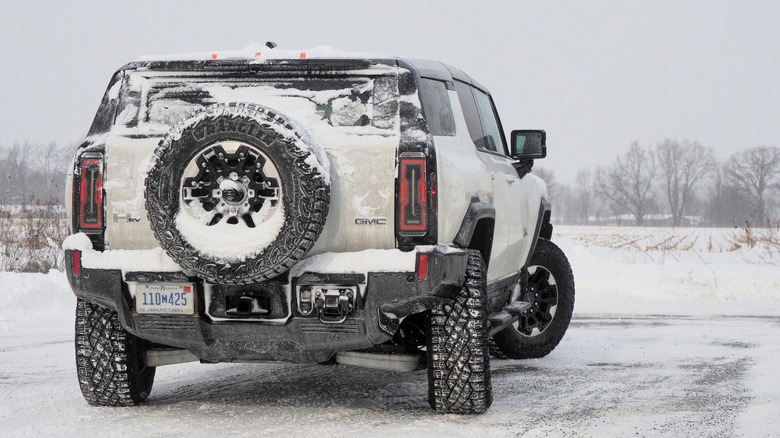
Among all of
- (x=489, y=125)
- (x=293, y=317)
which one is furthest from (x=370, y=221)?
(x=489, y=125)

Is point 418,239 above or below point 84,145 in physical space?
below

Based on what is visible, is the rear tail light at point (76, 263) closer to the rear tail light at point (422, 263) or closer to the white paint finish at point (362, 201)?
the white paint finish at point (362, 201)

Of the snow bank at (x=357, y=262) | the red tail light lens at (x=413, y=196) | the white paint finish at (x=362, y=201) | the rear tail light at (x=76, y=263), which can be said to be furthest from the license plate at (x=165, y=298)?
the red tail light lens at (x=413, y=196)

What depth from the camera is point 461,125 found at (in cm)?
501

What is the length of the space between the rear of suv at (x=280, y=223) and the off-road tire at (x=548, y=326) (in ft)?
7.00

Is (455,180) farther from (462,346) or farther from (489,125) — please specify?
(489,125)

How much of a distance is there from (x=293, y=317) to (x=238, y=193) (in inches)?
26.4

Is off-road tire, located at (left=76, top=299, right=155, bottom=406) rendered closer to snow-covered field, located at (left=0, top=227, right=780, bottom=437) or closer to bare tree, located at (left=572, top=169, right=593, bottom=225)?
snow-covered field, located at (left=0, top=227, right=780, bottom=437)

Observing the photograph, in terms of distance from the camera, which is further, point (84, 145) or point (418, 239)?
point (84, 145)

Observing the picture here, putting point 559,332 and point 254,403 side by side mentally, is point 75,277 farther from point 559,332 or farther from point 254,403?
point 559,332

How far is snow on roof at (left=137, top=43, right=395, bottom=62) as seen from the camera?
454 cm

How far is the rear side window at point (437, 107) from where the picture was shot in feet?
14.8

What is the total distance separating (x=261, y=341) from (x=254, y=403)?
870mm

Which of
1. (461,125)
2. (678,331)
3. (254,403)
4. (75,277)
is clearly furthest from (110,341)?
(678,331)
